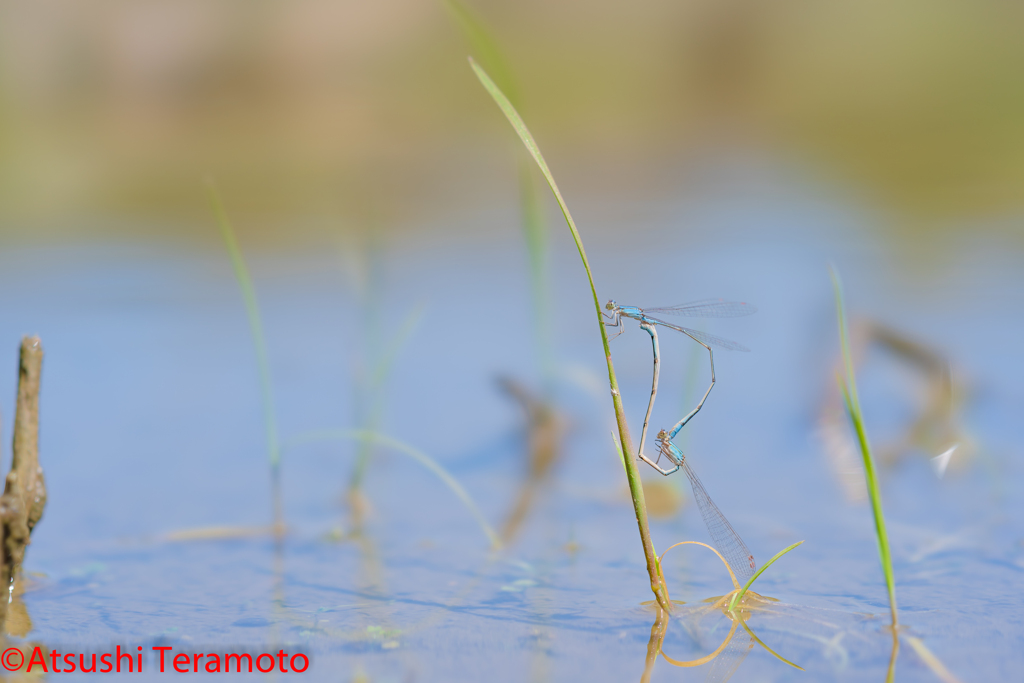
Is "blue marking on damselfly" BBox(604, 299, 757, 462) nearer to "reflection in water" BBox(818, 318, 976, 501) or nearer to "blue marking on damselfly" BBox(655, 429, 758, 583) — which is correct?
"blue marking on damselfly" BBox(655, 429, 758, 583)

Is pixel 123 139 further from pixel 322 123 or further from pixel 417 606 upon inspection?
pixel 417 606

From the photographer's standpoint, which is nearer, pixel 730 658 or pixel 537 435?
pixel 730 658

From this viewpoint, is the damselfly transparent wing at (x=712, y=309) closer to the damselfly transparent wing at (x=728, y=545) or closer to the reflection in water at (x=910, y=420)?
the damselfly transparent wing at (x=728, y=545)

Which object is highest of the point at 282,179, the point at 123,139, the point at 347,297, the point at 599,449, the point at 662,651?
the point at 123,139

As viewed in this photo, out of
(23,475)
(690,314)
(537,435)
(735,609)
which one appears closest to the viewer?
(23,475)

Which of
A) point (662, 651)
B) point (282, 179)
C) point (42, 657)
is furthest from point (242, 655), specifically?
point (282, 179)

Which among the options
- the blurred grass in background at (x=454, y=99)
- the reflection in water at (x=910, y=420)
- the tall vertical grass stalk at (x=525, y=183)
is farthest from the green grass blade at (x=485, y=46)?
the blurred grass in background at (x=454, y=99)

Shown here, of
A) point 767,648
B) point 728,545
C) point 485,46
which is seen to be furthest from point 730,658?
point 485,46

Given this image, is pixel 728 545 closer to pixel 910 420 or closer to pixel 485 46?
pixel 485 46
